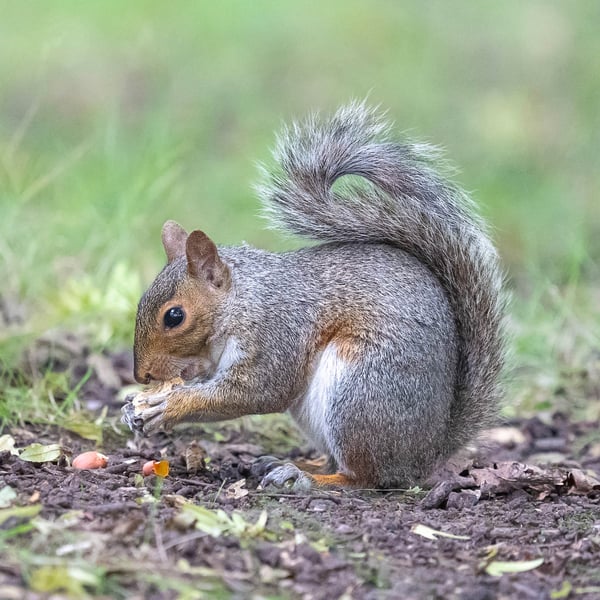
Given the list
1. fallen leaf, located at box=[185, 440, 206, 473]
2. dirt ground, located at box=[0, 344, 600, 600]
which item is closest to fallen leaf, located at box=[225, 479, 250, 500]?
dirt ground, located at box=[0, 344, 600, 600]

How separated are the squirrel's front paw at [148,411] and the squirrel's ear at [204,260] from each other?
Result: 0.31 metres

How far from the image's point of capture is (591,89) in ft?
27.5

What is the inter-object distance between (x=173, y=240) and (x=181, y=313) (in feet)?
1.20

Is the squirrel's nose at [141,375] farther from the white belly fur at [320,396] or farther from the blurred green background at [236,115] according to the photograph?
the blurred green background at [236,115]

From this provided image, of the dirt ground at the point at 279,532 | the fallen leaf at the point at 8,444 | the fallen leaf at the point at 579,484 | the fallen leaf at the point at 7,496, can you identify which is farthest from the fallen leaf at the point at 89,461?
the fallen leaf at the point at 579,484

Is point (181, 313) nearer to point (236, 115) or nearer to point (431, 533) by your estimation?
point (431, 533)

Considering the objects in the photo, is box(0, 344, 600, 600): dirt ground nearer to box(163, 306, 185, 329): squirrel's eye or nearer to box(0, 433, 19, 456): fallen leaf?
box(0, 433, 19, 456): fallen leaf

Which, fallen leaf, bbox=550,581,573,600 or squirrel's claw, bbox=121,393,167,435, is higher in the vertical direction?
squirrel's claw, bbox=121,393,167,435

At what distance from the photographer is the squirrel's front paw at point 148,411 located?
3031 mm

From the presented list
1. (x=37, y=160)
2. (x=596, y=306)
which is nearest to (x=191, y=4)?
(x=37, y=160)

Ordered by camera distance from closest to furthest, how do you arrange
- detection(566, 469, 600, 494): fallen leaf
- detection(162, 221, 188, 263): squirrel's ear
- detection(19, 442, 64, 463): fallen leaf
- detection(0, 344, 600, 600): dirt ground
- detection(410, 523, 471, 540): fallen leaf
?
detection(0, 344, 600, 600): dirt ground < detection(410, 523, 471, 540): fallen leaf < detection(19, 442, 64, 463): fallen leaf < detection(566, 469, 600, 494): fallen leaf < detection(162, 221, 188, 263): squirrel's ear

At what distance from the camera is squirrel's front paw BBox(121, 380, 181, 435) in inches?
119

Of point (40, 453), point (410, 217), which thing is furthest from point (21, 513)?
point (410, 217)

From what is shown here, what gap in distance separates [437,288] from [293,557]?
45.6 inches
